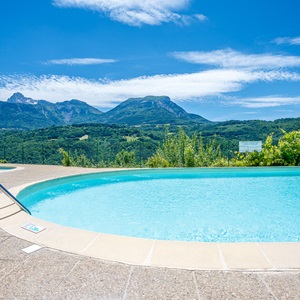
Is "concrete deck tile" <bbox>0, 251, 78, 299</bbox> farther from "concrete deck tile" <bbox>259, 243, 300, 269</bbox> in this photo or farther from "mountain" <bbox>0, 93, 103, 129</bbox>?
"mountain" <bbox>0, 93, 103, 129</bbox>

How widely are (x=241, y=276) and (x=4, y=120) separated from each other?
102 meters

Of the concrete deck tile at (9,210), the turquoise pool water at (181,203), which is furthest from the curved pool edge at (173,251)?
the turquoise pool water at (181,203)

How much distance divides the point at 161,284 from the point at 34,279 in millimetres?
947

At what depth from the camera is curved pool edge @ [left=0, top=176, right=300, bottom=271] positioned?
232 centimetres

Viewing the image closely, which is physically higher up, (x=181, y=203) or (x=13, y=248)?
(x=13, y=248)

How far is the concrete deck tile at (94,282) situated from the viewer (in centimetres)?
190

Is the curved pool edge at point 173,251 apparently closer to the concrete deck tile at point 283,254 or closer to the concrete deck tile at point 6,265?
the concrete deck tile at point 283,254

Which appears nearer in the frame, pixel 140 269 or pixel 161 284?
pixel 161 284

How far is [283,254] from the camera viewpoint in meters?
2.48

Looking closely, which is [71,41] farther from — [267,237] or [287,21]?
[267,237]

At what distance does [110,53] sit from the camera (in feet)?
53.7

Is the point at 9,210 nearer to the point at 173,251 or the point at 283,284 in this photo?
the point at 173,251

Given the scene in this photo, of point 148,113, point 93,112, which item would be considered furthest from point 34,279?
point 93,112

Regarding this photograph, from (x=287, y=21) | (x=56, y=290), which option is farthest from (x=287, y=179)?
(x=56, y=290)
